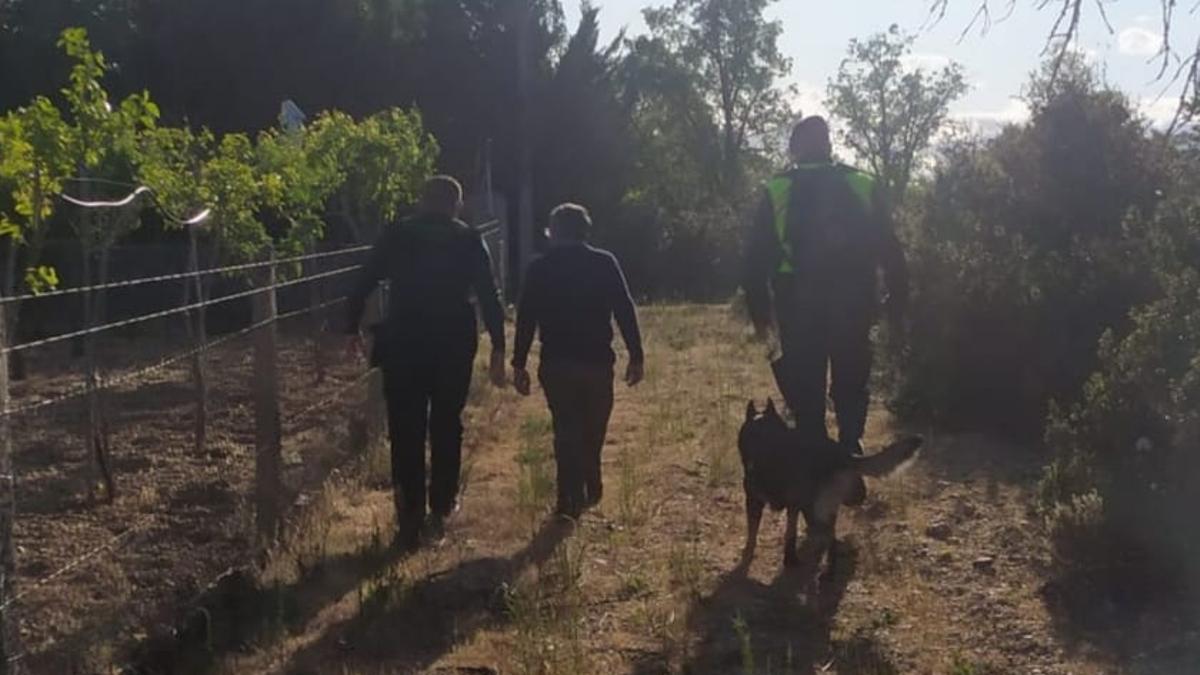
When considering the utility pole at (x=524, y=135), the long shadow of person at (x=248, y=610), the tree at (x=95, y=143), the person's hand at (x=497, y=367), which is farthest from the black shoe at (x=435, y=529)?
the utility pole at (x=524, y=135)

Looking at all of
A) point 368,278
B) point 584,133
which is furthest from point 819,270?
point 584,133

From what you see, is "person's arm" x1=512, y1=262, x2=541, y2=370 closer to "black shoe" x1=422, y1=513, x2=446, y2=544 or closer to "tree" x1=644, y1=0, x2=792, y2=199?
"black shoe" x1=422, y1=513, x2=446, y2=544

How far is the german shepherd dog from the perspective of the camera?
622 centimetres

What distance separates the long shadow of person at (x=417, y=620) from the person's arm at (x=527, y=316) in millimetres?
1384

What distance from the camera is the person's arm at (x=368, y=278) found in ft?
24.6

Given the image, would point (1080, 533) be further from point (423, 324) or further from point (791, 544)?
point (423, 324)

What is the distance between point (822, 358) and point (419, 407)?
214 centimetres

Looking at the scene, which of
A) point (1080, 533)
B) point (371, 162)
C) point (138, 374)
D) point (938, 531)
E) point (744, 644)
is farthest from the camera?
point (371, 162)

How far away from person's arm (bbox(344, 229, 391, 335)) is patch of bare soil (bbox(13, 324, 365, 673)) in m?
1.04

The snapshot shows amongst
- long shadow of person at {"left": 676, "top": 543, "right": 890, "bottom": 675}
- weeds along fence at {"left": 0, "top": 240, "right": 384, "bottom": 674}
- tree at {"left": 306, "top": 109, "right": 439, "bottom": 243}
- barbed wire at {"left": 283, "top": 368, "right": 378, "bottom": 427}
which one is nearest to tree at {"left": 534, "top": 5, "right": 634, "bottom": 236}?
tree at {"left": 306, "top": 109, "right": 439, "bottom": 243}

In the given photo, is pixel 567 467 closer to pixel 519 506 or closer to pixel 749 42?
pixel 519 506

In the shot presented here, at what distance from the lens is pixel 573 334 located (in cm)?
804

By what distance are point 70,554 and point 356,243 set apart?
12.1 metres

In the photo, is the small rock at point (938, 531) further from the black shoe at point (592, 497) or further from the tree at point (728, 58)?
the tree at point (728, 58)
